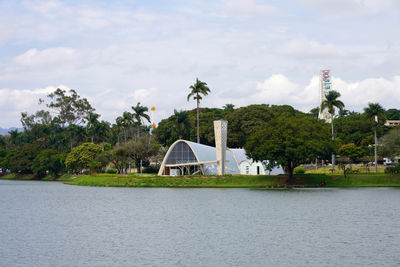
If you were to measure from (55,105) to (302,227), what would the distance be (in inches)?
5700

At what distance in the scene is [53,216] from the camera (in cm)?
4788

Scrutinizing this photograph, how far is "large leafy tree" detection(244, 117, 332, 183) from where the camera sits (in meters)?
80.3

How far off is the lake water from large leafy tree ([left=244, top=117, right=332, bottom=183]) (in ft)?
65.3

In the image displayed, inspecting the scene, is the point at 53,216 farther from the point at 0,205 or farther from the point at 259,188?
the point at 259,188

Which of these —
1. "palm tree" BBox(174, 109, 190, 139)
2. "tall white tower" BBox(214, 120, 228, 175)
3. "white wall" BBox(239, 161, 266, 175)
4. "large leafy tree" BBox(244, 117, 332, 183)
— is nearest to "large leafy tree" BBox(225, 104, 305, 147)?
"palm tree" BBox(174, 109, 190, 139)

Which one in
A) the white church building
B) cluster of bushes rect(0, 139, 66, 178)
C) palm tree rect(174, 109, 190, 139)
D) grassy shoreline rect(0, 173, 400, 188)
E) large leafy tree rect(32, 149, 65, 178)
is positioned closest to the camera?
grassy shoreline rect(0, 173, 400, 188)

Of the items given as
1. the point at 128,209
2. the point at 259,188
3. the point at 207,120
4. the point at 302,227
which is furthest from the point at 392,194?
the point at 207,120

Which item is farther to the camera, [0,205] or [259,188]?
[259,188]

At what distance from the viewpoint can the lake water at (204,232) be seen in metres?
28.7

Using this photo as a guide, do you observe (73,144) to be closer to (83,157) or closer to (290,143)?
(83,157)

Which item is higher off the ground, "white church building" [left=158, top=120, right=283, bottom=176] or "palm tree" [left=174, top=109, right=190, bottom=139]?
"palm tree" [left=174, top=109, right=190, bottom=139]

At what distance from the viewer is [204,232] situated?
37.8 metres

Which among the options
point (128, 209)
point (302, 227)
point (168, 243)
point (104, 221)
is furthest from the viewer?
point (128, 209)

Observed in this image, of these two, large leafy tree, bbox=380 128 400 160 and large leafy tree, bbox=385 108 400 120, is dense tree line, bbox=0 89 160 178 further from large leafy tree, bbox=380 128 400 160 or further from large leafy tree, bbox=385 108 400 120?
large leafy tree, bbox=385 108 400 120
